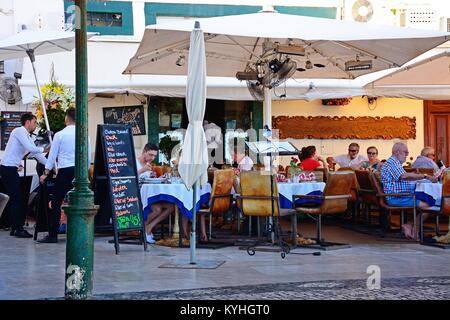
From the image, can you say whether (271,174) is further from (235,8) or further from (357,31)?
(235,8)

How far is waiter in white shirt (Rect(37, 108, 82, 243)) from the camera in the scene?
11750mm

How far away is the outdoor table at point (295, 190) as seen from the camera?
11469mm

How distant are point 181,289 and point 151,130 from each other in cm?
893

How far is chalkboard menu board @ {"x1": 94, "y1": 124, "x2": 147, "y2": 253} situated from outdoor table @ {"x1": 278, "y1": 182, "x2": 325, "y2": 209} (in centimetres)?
192

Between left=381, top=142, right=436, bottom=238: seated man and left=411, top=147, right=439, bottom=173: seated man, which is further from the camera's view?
left=411, top=147, right=439, bottom=173: seated man

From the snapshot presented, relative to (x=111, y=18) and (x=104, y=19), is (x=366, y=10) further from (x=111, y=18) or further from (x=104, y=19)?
(x=104, y=19)

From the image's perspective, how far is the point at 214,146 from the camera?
1683cm

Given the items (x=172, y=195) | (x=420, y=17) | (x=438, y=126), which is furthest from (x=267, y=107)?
(x=438, y=126)

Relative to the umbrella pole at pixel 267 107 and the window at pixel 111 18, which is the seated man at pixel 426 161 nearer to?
the umbrella pole at pixel 267 107

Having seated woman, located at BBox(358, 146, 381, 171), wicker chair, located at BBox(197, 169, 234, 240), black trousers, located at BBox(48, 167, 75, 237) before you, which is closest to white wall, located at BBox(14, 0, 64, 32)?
black trousers, located at BBox(48, 167, 75, 237)

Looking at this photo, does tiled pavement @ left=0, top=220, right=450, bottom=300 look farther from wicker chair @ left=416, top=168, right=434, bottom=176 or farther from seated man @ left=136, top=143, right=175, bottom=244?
wicker chair @ left=416, top=168, right=434, bottom=176

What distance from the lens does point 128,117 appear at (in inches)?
660

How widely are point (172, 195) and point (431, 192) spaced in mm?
3673

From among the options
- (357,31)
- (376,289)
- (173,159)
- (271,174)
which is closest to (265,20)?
(357,31)
